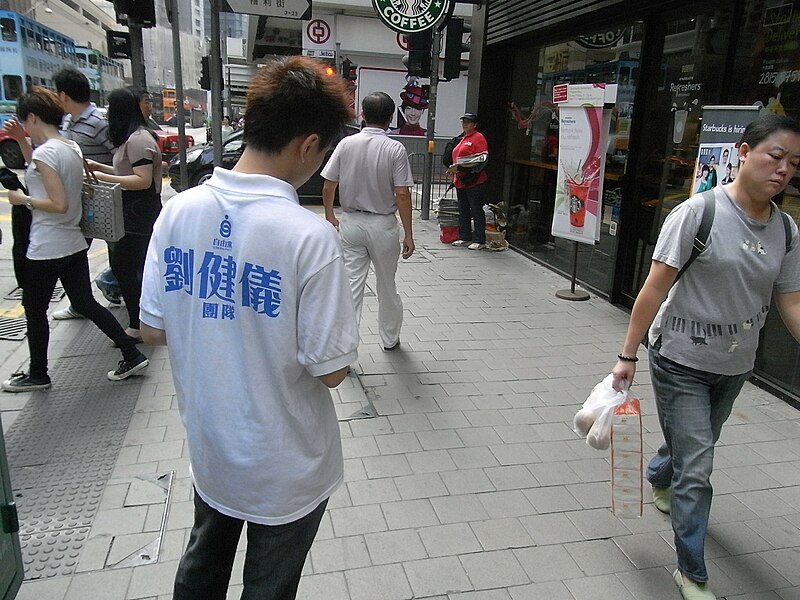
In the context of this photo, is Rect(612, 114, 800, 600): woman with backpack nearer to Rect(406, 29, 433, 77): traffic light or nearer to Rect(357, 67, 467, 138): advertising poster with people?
Rect(406, 29, 433, 77): traffic light

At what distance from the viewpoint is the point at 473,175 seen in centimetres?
904

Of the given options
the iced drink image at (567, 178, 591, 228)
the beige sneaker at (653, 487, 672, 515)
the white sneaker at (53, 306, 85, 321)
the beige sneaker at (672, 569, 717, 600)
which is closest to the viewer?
the beige sneaker at (672, 569, 717, 600)

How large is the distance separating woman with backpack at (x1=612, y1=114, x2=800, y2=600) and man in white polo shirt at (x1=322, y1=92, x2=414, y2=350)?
94.6 inches

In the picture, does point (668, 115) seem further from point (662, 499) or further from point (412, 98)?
point (412, 98)

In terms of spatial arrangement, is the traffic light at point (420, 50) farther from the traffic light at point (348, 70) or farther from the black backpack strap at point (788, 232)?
the black backpack strap at point (788, 232)

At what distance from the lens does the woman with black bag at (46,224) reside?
3867mm

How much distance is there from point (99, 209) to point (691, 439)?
148 inches

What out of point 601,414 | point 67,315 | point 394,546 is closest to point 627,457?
point 601,414

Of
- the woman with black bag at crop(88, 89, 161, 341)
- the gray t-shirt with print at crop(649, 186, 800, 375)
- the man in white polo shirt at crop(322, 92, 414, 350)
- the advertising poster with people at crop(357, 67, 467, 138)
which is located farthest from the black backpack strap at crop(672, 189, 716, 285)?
the advertising poster with people at crop(357, 67, 467, 138)

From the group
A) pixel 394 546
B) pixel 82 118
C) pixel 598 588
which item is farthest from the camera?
pixel 82 118

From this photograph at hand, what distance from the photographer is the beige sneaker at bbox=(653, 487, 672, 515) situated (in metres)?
3.09

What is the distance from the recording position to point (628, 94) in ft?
21.3

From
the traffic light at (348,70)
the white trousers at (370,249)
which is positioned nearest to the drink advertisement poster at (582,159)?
the white trousers at (370,249)

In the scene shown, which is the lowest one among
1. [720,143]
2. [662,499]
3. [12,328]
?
[12,328]
